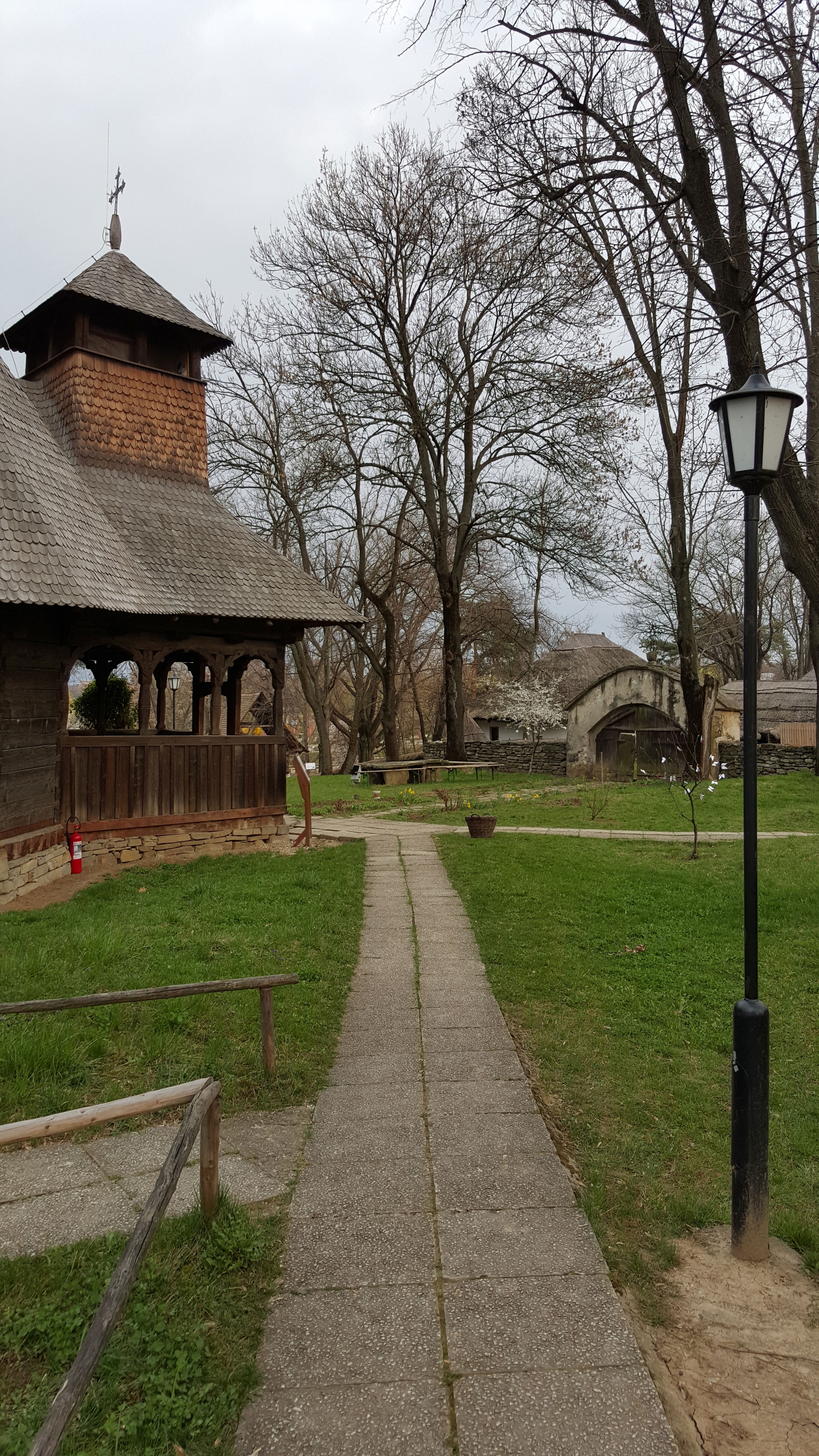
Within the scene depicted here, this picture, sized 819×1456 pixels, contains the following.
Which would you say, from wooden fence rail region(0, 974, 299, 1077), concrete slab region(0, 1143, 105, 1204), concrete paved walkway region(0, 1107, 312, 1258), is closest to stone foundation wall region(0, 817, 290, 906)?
wooden fence rail region(0, 974, 299, 1077)

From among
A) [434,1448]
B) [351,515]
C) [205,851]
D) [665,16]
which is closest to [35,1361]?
[434,1448]

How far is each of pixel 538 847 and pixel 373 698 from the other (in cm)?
2548

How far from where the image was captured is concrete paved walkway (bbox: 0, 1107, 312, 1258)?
11.2ft

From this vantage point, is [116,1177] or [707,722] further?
[707,722]

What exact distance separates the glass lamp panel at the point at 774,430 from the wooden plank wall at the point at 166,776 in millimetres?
9651

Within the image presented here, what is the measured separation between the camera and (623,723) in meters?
27.1

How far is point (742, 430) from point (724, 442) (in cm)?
10

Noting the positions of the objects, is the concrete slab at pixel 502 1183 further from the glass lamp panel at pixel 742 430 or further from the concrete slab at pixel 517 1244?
the glass lamp panel at pixel 742 430

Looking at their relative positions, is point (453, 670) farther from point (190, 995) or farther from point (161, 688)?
point (190, 995)

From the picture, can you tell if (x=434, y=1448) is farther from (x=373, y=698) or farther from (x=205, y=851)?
(x=373, y=698)

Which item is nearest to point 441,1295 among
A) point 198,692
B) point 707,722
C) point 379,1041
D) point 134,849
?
point 379,1041

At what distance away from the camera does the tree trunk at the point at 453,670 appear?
79.6 ft

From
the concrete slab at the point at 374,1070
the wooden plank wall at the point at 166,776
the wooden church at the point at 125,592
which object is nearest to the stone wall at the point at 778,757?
the wooden church at the point at 125,592

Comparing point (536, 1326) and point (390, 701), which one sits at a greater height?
point (390, 701)
